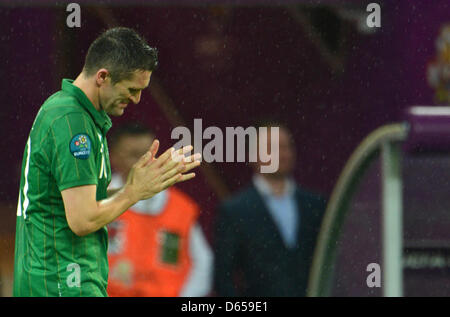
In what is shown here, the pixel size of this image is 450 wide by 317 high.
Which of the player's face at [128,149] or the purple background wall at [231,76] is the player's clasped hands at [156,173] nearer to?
the player's face at [128,149]

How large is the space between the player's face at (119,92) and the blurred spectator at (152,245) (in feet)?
4.83

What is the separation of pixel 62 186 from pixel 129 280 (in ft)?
5.78

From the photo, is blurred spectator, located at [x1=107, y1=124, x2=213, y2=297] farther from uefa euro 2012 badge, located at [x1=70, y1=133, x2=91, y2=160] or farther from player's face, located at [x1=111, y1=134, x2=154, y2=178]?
uefa euro 2012 badge, located at [x1=70, y1=133, x2=91, y2=160]

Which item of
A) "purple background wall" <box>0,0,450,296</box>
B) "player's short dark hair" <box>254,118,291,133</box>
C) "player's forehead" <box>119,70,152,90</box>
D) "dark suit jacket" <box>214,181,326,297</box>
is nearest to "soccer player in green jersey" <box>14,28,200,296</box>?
"player's forehead" <box>119,70,152,90</box>

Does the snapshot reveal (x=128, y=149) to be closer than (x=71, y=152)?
No

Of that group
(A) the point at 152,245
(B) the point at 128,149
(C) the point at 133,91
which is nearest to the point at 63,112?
(C) the point at 133,91

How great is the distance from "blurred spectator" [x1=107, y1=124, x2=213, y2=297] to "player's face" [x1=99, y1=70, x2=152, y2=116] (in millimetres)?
1471

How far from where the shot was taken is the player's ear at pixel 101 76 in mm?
3432

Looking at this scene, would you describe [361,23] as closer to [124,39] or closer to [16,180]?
[16,180]

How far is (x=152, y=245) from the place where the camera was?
5062 mm

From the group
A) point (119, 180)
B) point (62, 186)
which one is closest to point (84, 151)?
point (62, 186)

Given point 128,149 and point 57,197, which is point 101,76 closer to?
point 57,197

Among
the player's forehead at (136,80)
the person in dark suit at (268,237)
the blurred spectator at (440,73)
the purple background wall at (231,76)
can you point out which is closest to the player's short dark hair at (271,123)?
the purple background wall at (231,76)

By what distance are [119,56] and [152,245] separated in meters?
1.77
